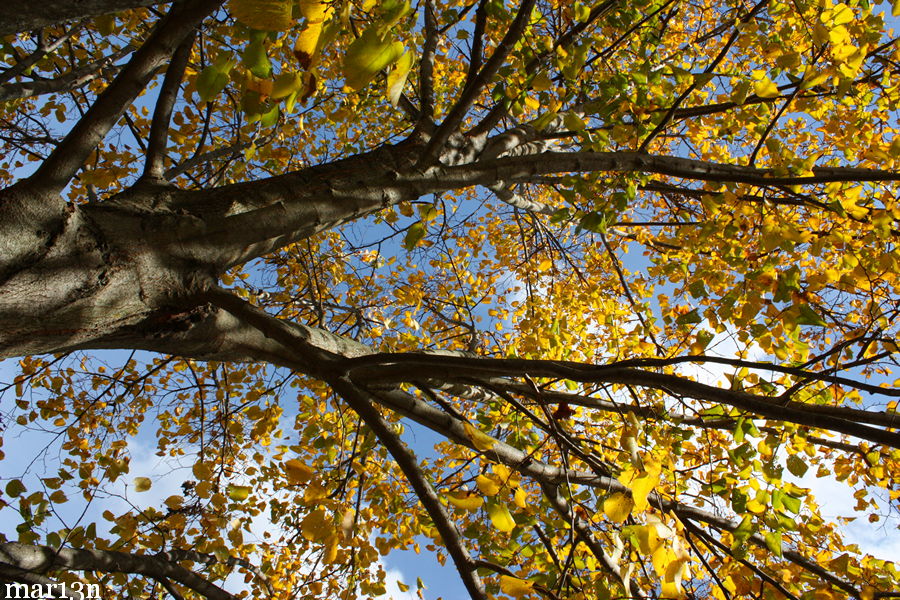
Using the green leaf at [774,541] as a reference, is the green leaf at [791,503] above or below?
above

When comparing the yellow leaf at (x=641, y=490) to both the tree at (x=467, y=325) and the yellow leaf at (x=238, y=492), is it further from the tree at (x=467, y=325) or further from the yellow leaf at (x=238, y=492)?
the yellow leaf at (x=238, y=492)

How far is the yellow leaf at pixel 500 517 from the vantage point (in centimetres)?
142

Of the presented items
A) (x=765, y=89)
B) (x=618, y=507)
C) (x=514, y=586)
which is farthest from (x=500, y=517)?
(x=765, y=89)

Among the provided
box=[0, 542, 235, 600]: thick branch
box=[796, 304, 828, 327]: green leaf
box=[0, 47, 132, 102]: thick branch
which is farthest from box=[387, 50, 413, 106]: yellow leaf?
box=[0, 542, 235, 600]: thick branch

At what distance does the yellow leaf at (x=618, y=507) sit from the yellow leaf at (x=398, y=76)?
1164 millimetres

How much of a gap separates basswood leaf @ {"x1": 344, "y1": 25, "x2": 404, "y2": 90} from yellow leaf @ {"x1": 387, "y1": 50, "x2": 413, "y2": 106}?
0.04m

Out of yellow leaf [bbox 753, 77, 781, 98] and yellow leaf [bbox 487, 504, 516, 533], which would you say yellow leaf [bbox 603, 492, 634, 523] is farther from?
yellow leaf [bbox 753, 77, 781, 98]

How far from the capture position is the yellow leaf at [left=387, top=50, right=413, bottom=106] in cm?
87

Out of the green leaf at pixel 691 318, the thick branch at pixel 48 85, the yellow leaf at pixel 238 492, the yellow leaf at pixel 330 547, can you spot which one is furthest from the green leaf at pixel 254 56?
the thick branch at pixel 48 85

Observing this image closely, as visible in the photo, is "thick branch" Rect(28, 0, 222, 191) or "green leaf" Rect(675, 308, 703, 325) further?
"green leaf" Rect(675, 308, 703, 325)

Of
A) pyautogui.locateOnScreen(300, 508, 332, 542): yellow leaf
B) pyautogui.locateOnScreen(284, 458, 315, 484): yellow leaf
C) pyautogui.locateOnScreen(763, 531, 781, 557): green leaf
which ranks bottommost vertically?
pyautogui.locateOnScreen(763, 531, 781, 557): green leaf

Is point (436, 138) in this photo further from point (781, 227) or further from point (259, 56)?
point (781, 227)

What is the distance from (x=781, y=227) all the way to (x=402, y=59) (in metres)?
1.95

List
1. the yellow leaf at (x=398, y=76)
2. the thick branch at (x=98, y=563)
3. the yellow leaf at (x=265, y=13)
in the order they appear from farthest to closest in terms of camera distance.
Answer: the thick branch at (x=98, y=563)
the yellow leaf at (x=398, y=76)
the yellow leaf at (x=265, y=13)
